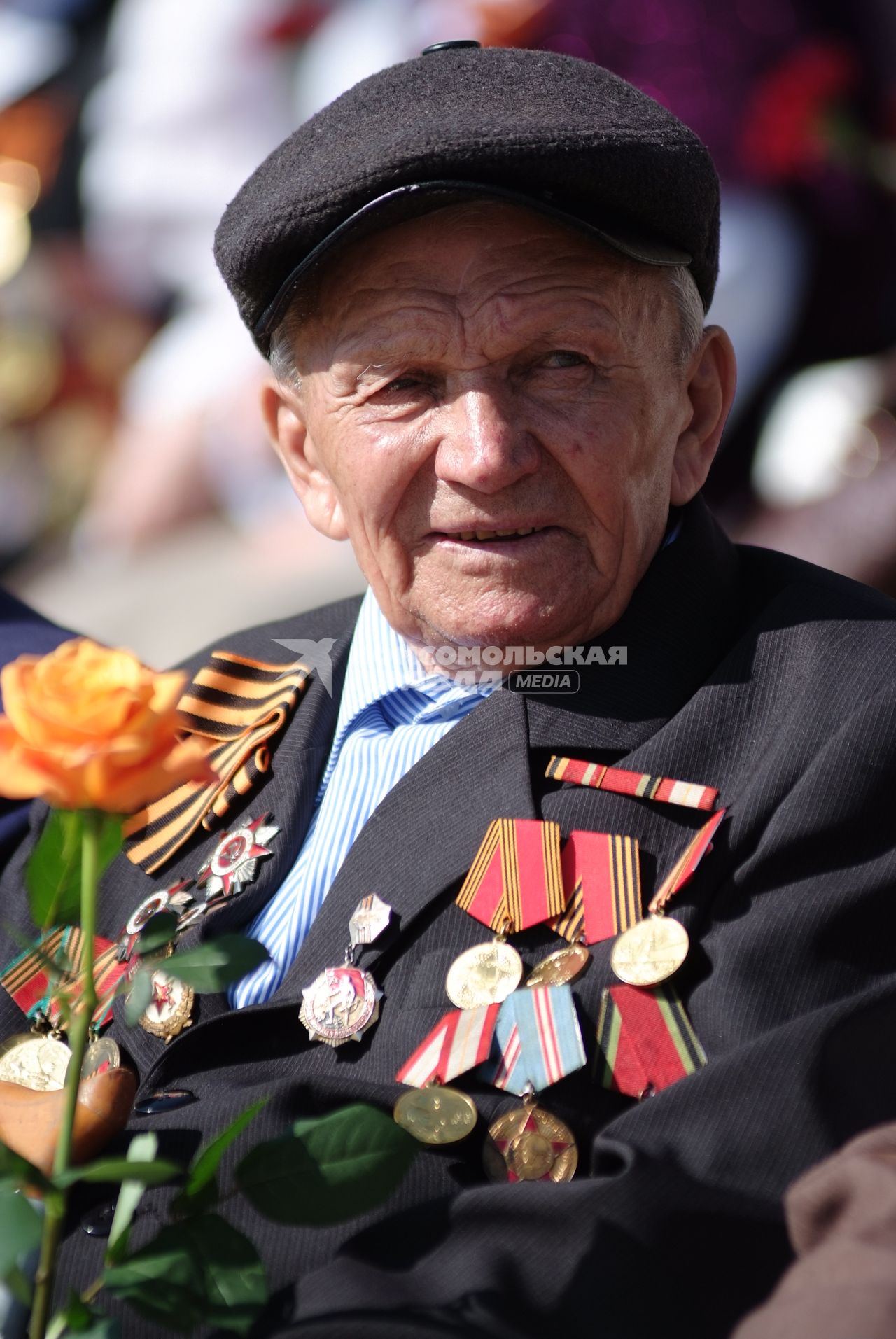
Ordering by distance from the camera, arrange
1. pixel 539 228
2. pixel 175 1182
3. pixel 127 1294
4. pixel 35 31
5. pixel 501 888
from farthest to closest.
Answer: pixel 35 31 → pixel 539 228 → pixel 501 888 → pixel 175 1182 → pixel 127 1294

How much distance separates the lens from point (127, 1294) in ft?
3.60

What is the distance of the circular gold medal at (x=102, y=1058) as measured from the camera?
1703 millimetres

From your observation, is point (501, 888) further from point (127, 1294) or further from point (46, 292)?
point (46, 292)

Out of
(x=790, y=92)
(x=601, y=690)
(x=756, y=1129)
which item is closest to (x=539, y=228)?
(x=601, y=690)

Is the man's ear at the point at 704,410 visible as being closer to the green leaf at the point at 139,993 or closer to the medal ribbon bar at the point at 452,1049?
the medal ribbon bar at the point at 452,1049

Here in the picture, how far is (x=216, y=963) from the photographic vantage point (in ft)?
3.68

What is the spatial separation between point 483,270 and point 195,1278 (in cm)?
114

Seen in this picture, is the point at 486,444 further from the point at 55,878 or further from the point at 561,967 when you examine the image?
the point at 55,878

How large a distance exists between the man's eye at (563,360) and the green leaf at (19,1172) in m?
1.11

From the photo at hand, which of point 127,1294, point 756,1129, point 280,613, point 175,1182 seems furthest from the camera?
point 280,613

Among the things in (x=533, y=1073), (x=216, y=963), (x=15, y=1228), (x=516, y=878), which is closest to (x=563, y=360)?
(x=516, y=878)

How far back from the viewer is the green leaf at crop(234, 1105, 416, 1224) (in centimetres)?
115

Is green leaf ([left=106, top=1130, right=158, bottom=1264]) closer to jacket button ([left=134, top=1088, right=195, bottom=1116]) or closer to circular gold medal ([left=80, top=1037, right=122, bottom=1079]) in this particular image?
jacket button ([left=134, top=1088, right=195, bottom=1116])

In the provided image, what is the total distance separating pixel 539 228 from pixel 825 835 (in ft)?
2.56
